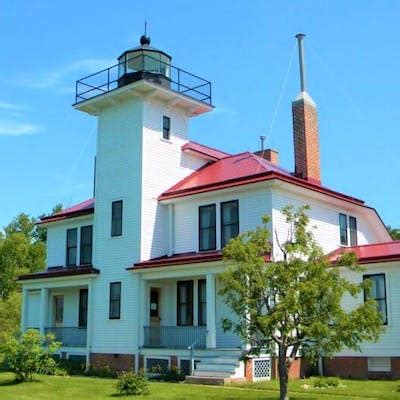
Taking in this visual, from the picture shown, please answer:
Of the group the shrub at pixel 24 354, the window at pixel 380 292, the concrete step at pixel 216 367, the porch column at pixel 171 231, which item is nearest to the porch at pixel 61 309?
the porch column at pixel 171 231

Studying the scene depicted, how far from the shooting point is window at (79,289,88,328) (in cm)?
2930

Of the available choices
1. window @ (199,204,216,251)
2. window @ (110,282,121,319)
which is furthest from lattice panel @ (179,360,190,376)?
window @ (199,204,216,251)

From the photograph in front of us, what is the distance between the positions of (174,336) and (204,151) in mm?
9283

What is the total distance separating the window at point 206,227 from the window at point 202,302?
4.50 feet

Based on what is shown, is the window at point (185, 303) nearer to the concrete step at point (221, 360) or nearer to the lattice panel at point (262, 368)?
the concrete step at point (221, 360)

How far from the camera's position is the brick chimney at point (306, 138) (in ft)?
88.1

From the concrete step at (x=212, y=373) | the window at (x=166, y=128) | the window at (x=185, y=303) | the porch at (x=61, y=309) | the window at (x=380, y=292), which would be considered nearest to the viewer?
the concrete step at (x=212, y=373)

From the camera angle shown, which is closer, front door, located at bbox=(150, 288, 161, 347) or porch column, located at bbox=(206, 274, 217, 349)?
porch column, located at bbox=(206, 274, 217, 349)

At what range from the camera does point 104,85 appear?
28.7 m

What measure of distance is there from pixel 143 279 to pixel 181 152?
6202mm

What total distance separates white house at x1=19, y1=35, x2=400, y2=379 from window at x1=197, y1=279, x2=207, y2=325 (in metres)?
0.05

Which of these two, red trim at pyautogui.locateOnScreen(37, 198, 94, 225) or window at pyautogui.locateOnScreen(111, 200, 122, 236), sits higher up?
red trim at pyautogui.locateOnScreen(37, 198, 94, 225)

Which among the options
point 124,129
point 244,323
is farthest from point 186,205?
point 244,323

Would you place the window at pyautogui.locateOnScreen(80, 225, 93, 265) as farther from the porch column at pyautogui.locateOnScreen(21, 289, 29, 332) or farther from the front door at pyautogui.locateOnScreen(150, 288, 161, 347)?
the front door at pyautogui.locateOnScreen(150, 288, 161, 347)
